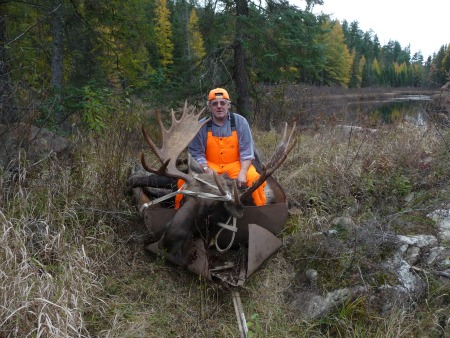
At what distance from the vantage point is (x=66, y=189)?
3.97 metres

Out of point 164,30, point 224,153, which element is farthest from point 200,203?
point 164,30

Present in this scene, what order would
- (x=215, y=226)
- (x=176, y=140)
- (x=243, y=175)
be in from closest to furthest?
1. (x=215, y=226)
2. (x=243, y=175)
3. (x=176, y=140)

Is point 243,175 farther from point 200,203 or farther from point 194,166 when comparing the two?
point 200,203

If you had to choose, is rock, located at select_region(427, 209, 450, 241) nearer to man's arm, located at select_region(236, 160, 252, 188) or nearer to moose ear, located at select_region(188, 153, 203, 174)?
man's arm, located at select_region(236, 160, 252, 188)

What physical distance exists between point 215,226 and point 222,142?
131 centimetres

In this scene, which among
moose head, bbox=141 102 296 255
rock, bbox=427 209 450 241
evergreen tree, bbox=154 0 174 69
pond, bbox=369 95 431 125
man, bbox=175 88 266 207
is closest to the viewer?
moose head, bbox=141 102 296 255

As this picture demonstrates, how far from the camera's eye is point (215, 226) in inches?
147

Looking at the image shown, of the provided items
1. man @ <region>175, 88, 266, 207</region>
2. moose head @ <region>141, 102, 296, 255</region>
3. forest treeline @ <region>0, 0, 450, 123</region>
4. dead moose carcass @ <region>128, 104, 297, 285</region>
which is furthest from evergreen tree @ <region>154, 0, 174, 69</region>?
dead moose carcass @ <region>128, 104, 297, 285</region>

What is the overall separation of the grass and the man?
33.7 inches

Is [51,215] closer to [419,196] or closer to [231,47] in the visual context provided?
[419,196]

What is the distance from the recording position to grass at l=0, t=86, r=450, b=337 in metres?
3.02

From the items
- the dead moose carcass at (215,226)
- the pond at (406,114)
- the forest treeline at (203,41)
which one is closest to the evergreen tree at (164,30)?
the pond at (406,114)

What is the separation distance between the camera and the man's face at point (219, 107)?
4.64m

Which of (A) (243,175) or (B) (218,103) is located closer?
(A) (243,175)
